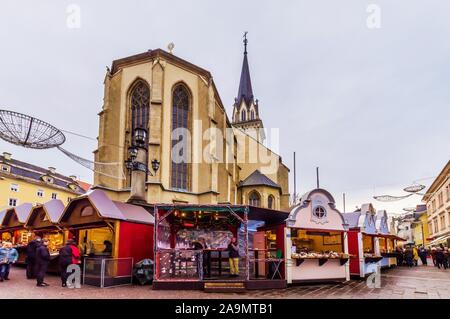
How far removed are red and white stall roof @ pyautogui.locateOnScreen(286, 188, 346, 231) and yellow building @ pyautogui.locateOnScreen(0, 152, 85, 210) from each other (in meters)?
38.3

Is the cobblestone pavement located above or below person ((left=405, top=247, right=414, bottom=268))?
above

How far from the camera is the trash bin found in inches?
542

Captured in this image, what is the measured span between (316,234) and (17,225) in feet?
55.3

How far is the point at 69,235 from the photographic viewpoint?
17.0 meters

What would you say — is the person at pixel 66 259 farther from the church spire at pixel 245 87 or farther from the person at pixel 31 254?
the church spire at pixel 245 87

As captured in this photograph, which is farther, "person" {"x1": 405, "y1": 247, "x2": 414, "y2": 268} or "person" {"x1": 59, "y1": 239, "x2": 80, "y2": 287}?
"person" {"x1": 405, "y1": 247, "x2": 414, "y2": 268}

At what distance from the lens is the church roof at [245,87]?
196ft

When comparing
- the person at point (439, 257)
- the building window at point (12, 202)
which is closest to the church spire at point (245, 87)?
the building window at point (12, 202)

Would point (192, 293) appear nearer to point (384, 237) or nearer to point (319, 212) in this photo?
point (319, 212)

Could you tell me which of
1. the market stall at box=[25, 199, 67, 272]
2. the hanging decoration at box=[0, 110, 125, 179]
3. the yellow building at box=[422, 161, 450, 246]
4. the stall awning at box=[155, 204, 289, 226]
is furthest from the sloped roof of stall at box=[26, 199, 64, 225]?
the yellow building at box=[422, 161, 450, 246]

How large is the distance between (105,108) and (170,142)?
601 cm

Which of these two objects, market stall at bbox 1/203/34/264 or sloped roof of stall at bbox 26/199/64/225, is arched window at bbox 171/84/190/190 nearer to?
market stall at bbox 1/203/34/264
